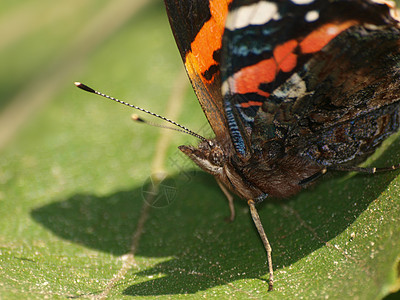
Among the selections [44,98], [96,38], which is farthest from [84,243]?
[96,38]

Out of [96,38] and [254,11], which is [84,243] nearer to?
[254,11]

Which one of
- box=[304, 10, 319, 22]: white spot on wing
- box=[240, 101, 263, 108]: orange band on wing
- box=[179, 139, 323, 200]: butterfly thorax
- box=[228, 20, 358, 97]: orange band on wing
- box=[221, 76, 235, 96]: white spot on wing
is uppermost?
box=[304, 10, 319, 22]: white spot on wing

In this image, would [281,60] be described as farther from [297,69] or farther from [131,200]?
[131,200]

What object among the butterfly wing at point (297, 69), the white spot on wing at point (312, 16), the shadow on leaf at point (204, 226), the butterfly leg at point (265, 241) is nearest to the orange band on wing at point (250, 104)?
the butterfly wing at point (297, 69)

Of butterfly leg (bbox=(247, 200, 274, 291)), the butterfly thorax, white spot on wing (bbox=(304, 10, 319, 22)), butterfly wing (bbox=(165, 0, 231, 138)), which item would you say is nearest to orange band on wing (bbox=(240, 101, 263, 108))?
butterfly wing (bbox=(165, 0, 231, 138))

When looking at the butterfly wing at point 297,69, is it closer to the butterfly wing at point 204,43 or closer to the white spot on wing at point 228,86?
the white spot on wing at point 228,86

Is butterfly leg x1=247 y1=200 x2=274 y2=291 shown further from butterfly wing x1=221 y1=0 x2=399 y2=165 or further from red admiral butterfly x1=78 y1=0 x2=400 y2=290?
butterfly wing x1=221 y1=0 x2=399 y2=165

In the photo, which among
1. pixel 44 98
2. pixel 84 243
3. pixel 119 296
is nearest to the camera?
pixel 119 296

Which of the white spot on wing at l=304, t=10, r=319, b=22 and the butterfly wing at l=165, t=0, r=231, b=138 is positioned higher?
the white spot on wing at l=304, t=10, r=319, b=22
